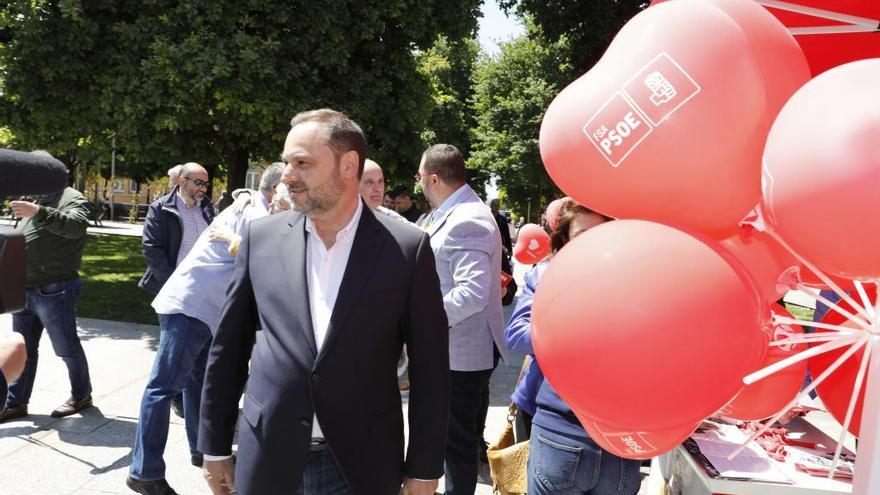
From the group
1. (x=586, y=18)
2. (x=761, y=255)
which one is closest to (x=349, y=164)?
(x=761, y=255)

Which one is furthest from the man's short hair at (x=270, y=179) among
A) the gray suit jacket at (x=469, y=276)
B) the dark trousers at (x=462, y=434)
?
the dark trousers at (x=462, y=434)

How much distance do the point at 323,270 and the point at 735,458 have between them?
1.76 meters

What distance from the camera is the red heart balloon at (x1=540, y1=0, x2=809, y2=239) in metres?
1.56

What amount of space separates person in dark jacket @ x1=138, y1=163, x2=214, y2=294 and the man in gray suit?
253 centimetres

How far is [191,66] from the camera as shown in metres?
8.76

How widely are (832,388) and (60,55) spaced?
10324 millimetres

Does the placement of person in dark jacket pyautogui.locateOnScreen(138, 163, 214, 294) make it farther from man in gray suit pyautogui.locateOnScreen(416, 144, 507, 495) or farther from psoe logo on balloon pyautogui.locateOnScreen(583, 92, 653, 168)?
psoe logo on balloon pyautogui.locateOnScreen(583, 92, 653, 168)

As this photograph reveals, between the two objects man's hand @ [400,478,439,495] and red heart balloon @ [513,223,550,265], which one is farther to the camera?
red heart balloon @ [513,223,550,265]

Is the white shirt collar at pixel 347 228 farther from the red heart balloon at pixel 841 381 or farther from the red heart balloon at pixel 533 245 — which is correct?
the red heart balloon at pixel 533 245

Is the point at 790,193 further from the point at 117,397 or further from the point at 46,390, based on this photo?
the point at 46,390

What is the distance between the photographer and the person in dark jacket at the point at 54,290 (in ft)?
16.9

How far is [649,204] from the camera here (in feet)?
→ 5.41

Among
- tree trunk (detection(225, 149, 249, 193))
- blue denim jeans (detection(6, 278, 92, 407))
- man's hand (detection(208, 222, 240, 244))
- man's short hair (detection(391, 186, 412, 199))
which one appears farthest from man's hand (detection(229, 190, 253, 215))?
tree trunk (detection(225, 149, 249, 193))

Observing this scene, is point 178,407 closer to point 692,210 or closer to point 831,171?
point 692,210
